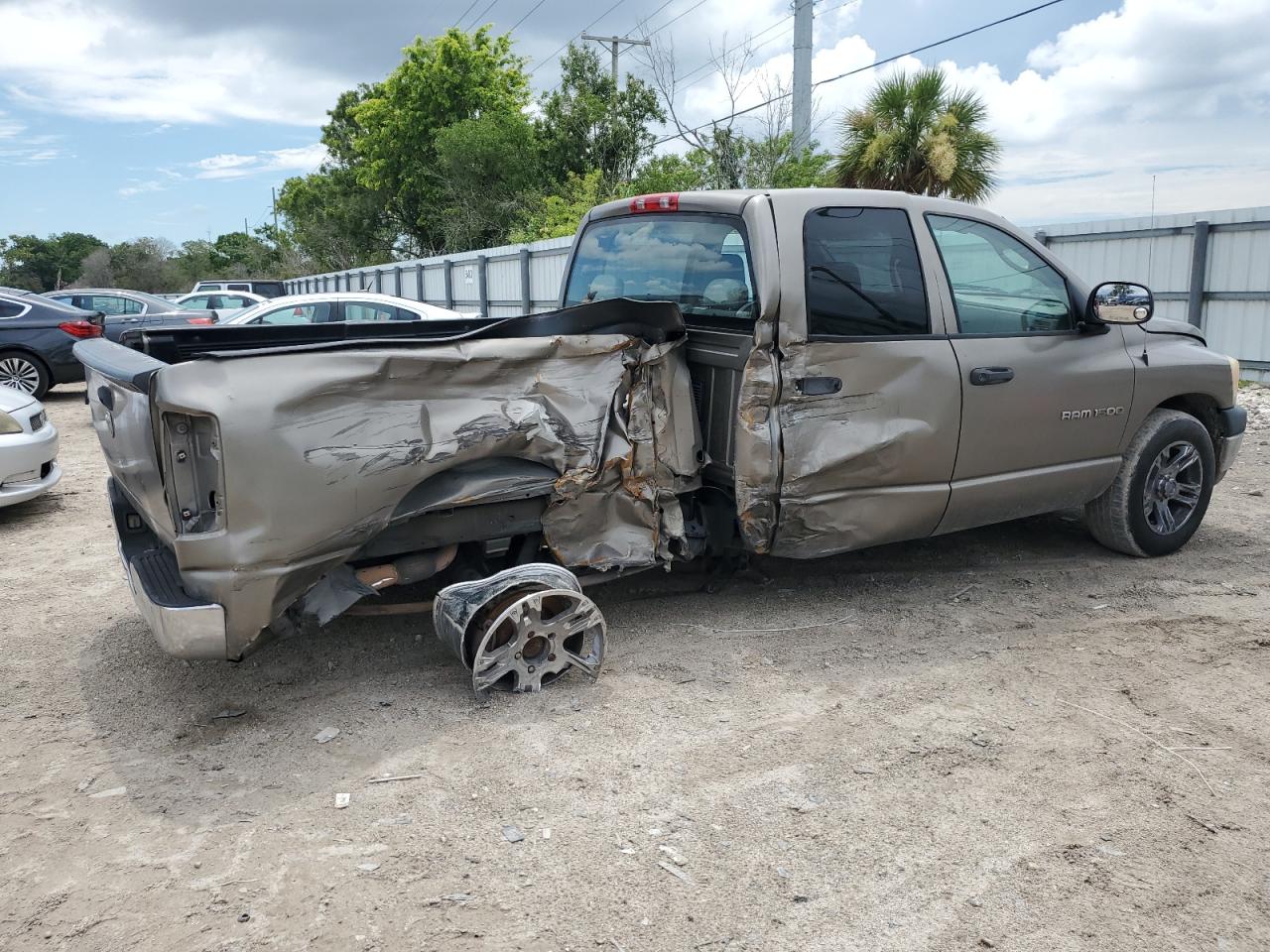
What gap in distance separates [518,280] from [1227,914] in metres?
19.6

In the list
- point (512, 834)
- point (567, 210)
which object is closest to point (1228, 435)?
point (512, 834)

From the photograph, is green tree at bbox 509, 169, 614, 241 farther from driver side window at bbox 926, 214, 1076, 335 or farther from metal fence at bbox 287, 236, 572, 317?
driver side window at bbox 926, 214, 1076, 335

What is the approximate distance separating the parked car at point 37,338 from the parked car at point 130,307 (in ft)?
7.67

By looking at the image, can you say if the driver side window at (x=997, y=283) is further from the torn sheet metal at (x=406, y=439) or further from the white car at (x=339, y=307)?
the white car at (x=339, y=307)

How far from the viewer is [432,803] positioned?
3.21 m

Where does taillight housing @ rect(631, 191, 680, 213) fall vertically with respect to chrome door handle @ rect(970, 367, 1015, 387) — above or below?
above

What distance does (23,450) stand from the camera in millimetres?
6977

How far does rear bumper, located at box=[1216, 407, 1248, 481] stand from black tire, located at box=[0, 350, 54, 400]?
13445 mm

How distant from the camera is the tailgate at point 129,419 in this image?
137 inches

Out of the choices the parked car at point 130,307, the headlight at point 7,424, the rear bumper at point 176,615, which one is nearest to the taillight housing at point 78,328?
the parked car at point 130,307

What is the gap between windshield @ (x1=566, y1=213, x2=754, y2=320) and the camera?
4.45m

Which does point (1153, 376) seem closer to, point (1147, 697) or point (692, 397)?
point (1147, 697)

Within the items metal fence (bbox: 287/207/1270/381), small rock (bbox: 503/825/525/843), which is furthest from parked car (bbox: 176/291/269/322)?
small rock (bbox: 503/825/525/843)

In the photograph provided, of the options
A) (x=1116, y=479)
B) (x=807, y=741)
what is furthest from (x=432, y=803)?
(x=1116, y=479)
